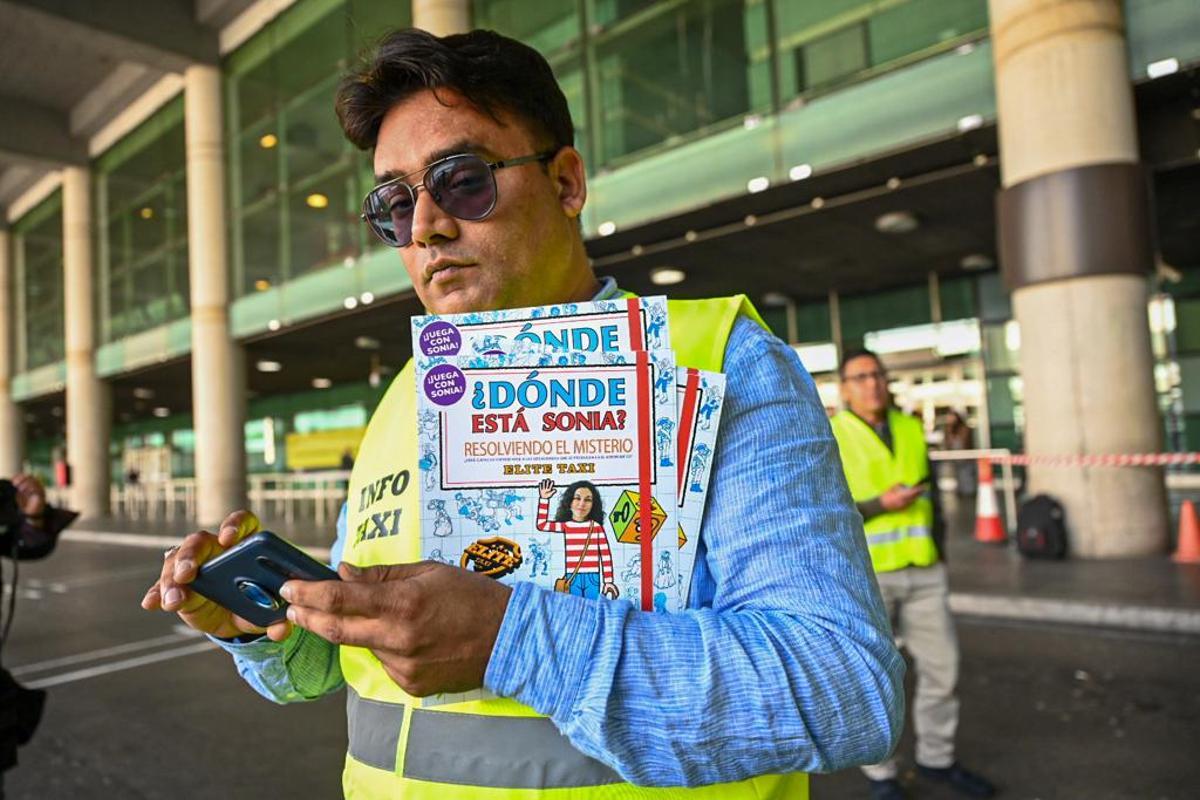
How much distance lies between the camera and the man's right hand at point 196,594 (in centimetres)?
104

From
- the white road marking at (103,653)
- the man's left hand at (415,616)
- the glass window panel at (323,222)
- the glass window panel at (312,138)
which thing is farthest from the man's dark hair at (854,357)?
the glass window panel at (312,138)

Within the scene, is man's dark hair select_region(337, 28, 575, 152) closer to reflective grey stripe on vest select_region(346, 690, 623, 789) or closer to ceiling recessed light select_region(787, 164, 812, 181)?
reflective grey stripe on vest select_region(346, 690, 623, 789)

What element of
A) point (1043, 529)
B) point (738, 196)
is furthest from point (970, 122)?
point (1043, 529)

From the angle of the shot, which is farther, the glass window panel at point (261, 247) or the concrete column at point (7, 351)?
the concrete column at point (7, 351)

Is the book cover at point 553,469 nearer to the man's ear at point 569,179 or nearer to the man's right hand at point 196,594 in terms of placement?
the man's right hand at point 196,594

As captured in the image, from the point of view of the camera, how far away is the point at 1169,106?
8.84m

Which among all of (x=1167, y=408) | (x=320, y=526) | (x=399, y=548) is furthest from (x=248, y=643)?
(x=1167, y=408)

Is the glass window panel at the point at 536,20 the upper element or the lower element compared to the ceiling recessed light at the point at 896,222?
upper

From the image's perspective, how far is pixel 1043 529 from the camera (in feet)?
26.7

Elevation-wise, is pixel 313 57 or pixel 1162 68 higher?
pixel 313 57

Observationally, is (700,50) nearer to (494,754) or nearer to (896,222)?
(896,222)

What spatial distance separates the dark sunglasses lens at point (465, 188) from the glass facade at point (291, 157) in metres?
16.4

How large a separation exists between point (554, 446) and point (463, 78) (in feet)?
2.11

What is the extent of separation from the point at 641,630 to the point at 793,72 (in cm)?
1149
